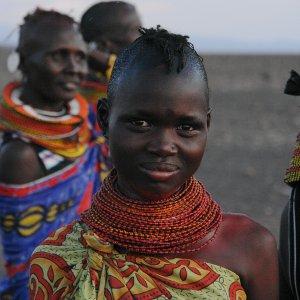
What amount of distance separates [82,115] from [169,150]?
285 cm

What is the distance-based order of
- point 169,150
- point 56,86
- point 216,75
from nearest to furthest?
point 169,150 < point 56,86 < point 216,75

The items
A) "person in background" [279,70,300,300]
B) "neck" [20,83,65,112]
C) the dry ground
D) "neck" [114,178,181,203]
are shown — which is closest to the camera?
"neck" [114,178,181,203]

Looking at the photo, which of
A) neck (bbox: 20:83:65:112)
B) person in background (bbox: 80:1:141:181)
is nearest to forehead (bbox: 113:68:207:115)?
neck (bbox: 20:83:65:112)

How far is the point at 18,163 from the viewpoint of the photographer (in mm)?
4480

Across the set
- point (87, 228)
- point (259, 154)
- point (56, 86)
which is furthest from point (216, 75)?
point (87, 228)

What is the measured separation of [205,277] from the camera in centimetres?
225

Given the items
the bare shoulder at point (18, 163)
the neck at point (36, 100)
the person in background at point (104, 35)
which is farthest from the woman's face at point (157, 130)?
the person in background at point (104, 35)

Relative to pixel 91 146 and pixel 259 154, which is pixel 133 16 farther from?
pixel 259 154

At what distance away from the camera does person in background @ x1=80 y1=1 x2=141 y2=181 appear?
562 centimetres

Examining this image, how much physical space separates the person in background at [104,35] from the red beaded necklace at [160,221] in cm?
330

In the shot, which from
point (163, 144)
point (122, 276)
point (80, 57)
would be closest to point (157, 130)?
point (163, 144)

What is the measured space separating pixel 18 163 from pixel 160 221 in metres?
2.35

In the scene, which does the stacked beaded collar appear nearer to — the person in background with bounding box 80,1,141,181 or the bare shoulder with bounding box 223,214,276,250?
the person in background with bounding box 80,1,141,181

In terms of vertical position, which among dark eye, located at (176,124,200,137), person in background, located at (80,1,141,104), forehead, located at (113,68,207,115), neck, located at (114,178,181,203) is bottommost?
person in background, located at (80,1,141,104)
